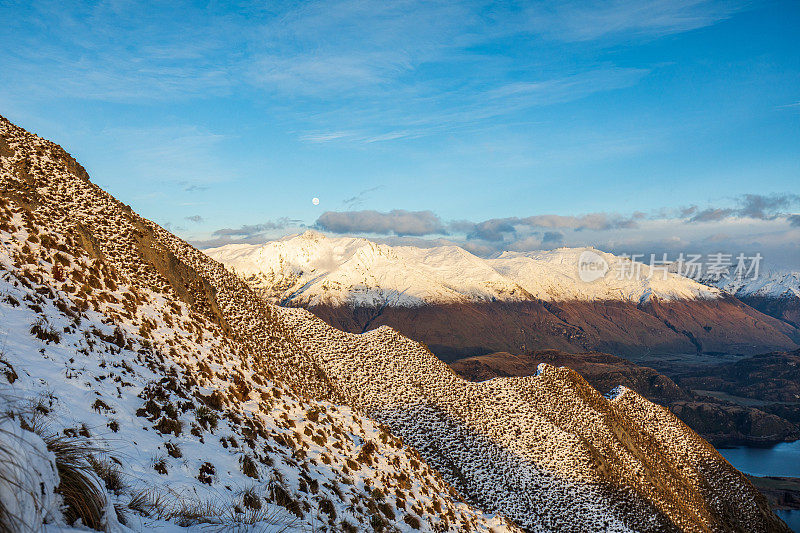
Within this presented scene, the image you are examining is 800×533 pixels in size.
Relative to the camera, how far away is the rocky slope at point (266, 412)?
36.0 feet

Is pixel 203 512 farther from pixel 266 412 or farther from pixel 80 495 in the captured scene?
pixel 266 412

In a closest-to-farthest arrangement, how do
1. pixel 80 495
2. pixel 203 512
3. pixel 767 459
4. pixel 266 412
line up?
pixel 80 495 < pixel 203 512 < pixel 266 412 < pixel 767 459

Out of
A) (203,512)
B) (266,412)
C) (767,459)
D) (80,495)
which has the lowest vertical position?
(767,459)

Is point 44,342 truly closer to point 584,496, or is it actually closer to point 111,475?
point 111,475

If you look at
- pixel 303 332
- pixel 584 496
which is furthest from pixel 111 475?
pixel 584 496

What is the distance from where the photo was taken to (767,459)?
595 ft

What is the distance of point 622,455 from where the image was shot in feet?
155

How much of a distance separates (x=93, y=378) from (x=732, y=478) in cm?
6622

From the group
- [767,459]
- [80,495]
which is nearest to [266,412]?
[80,495]

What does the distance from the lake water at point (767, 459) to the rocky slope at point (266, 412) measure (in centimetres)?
14241

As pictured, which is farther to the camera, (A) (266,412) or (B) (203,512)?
(A) (266,412)

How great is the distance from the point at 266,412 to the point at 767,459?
226 m

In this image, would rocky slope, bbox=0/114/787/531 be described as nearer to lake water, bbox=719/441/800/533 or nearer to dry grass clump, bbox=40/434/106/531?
dry grass clump, bbox=40/434/106/531

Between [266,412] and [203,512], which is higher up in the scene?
[203,512]
